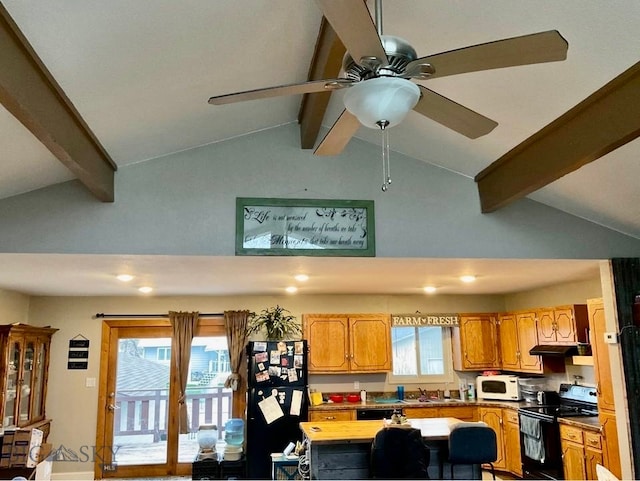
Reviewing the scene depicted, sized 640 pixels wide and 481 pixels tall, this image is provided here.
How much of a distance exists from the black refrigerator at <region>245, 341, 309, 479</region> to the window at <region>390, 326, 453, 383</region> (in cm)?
166

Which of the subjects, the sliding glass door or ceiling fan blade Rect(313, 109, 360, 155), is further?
the sliding glass door

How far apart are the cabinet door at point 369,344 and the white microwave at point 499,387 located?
125 cm

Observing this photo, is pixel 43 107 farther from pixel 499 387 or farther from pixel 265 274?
pixel 499 387

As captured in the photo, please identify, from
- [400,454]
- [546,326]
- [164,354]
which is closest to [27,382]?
[164,354]

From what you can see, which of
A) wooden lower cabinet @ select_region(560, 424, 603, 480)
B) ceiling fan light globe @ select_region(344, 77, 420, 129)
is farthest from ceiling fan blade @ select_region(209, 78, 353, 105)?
wooden lower cabinet @ select_region(560, 424, 603, 480)

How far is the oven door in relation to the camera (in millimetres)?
5438

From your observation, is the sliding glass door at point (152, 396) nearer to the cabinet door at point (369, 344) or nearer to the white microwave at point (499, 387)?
the cabinet door at point (369, 344)

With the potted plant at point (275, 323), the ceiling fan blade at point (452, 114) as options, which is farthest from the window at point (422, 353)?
the ceiling fan blade at point (452, 114)

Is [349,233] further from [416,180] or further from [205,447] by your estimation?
[205,447]

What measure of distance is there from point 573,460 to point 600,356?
46.2 inches

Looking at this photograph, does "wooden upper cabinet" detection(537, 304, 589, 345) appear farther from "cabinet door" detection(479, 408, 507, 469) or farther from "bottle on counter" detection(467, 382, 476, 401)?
"bottle on counter" detection(467, 382, 476, 401)

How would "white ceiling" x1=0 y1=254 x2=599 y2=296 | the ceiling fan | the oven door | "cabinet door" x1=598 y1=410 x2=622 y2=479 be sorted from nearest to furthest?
the ceiling fan < "white ceiling" x1=0 y1=254 x2=599 y2=296 < "cabinet door" x1=598 y1=410 x2=622 y2=479 < the oven door

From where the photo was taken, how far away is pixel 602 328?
478cm

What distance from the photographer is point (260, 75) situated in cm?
312
